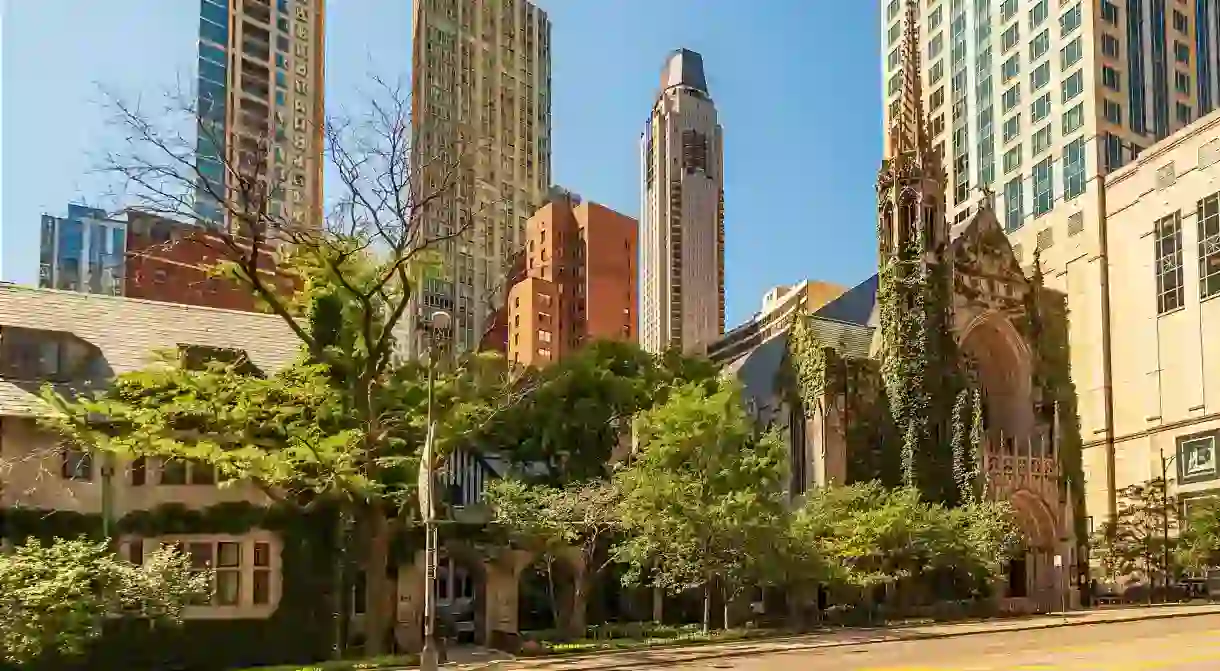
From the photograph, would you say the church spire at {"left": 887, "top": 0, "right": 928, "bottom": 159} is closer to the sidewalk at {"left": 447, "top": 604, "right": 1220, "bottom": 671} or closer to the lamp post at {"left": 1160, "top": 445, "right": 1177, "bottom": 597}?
the sidewalk at {"left": 447, "top": 604, "right": 1220, "bottom": 671}

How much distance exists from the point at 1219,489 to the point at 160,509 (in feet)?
198

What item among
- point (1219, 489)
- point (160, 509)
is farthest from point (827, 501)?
point (1219, 489)

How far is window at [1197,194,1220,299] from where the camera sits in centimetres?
7412

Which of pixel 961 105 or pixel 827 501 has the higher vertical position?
pixel 961 105

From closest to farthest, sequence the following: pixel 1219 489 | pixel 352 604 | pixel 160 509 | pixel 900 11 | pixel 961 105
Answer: pixel 160 509
pixel 352 604
pixel 1219 489
pixel 961 105
pixel 900 11

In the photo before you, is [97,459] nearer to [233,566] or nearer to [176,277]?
[233,566]

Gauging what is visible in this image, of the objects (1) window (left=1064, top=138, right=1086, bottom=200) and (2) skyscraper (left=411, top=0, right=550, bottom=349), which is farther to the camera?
(2) skyscraper (left=411, top=0, right=550, bottom=349)

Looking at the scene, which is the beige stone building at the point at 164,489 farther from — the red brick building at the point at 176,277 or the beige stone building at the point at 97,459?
the red brick building at the point at 176,277

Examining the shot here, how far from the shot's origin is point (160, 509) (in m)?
34.2

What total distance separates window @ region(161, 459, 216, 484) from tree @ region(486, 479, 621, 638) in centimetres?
902

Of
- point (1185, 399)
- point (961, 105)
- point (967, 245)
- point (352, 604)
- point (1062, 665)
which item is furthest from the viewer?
point (961, 105)

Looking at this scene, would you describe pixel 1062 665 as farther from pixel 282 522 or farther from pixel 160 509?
pixel 160 509

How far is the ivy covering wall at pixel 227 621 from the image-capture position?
32.3 m

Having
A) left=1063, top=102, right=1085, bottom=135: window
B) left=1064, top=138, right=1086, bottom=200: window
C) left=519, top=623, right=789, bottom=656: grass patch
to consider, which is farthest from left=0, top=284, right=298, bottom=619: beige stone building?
left=1063, top=102, right=1085, bottom=135: window
